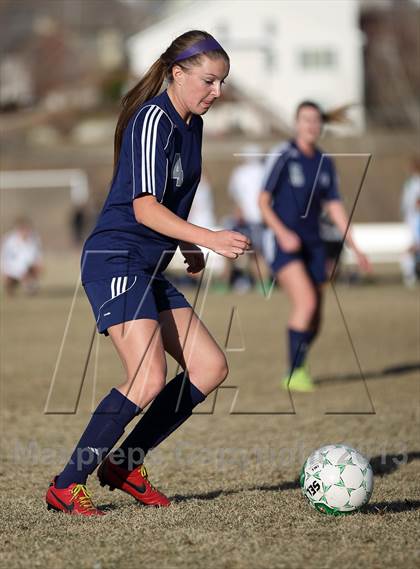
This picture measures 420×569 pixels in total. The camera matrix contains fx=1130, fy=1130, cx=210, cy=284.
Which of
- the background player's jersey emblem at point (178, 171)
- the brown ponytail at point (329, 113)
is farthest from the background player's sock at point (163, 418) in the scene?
the brown ponytail at point (329, 113)

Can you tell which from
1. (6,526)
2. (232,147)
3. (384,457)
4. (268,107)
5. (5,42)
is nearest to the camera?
(6,526)

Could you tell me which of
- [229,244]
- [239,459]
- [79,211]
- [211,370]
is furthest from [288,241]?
[79,211]

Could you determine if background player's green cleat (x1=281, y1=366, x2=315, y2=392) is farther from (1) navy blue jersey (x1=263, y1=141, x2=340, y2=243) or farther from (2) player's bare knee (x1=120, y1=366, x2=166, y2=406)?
(2) player's bare knee (x1=120, y1=366, x2=166, y2=406)

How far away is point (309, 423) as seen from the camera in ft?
24.6

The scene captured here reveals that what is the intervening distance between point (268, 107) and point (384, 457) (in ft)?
176

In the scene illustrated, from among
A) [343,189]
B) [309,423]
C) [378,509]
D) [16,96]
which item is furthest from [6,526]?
[16,96]

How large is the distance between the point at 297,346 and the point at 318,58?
55.3 meters

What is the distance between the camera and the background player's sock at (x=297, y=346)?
29.3ft

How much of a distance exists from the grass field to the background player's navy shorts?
2.76 ft

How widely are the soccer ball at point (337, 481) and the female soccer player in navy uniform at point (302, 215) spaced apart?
3.69 m

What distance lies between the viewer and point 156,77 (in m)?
4.82

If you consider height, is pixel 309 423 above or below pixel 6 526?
below

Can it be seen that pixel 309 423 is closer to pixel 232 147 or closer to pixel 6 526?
pixel 6 526

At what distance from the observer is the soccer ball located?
478cm
